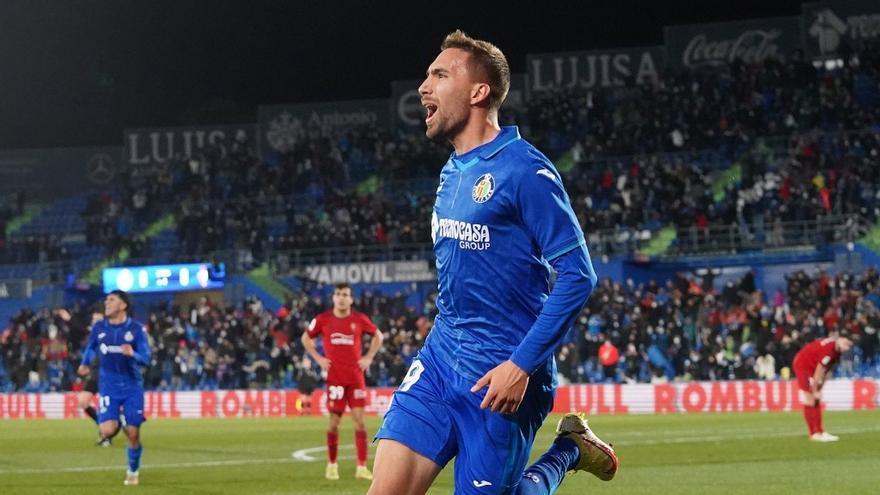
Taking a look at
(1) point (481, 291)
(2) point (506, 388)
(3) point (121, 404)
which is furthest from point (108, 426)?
(2) point (506, 388)

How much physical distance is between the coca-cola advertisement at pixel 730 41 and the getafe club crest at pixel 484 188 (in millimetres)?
48528

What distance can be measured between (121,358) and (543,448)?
725 centimetres

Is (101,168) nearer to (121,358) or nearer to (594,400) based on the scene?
(594,400)

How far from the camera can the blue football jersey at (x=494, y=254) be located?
6.20 meters

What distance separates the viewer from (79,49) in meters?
78.8

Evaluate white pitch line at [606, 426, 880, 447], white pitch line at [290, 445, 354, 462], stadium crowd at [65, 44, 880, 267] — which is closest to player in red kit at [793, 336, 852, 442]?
white pitch line at [606, 426, 880, 447]

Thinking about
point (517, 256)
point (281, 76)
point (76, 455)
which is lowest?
point (76, 455)

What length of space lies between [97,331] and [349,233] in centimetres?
3337

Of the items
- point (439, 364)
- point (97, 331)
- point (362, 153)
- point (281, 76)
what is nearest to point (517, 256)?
point (439, 364)

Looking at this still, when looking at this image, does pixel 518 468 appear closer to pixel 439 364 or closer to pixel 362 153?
pixel 439 364

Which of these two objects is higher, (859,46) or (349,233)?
(859,46)

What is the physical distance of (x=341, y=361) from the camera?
17.5m

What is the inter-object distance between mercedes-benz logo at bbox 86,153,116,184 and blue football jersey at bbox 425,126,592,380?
204 feet

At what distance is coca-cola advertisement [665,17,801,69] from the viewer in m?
54.2
